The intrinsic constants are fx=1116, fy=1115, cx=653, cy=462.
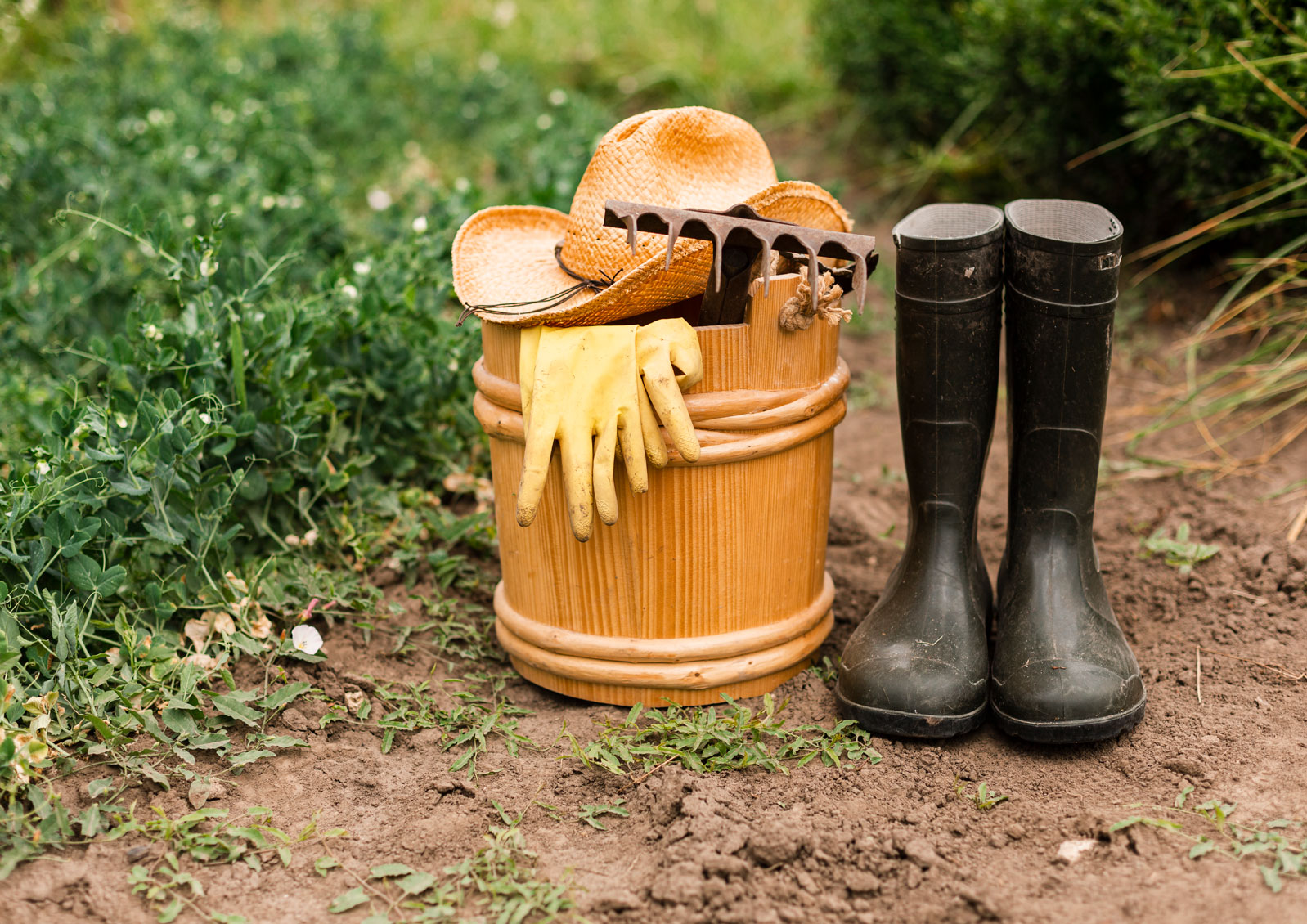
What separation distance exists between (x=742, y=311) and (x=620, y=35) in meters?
4.99

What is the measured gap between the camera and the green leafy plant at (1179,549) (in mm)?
2365

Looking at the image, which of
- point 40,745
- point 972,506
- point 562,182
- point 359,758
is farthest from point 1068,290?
point 562,182

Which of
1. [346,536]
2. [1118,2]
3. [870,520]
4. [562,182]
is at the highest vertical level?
[1118,2]

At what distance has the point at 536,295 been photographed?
1.93 m

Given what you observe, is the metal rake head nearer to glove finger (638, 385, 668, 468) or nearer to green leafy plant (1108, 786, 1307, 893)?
glove finger (638, 385, 668, 468)

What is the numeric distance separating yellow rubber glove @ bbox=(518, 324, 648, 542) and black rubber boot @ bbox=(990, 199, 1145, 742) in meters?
0.68

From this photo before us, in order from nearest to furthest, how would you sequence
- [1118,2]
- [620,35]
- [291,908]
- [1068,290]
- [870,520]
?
[291,908] < [1068,290] < [870,520] < [1118,2] < [620,35]

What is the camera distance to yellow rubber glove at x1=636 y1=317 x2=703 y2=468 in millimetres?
1734

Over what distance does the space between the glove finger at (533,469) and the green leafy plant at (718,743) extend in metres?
0.40

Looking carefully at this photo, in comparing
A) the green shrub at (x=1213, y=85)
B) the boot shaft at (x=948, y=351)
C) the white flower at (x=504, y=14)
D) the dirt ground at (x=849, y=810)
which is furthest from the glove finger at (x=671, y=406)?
the white flower at (x=504, y=14)

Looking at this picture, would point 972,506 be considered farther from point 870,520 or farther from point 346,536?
point 346,536

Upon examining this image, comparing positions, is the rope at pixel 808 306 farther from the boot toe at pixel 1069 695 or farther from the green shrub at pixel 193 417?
the green shrub at pixel 193 417

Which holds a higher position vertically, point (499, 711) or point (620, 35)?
point (620, 35)

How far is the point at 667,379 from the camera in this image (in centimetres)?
173
